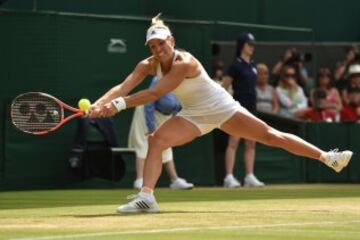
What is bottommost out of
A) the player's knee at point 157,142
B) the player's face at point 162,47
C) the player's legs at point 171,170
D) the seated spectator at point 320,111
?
the player's legs at point 171,170

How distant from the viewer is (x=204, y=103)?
11375mm

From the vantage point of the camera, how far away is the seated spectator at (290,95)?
19.7 meters

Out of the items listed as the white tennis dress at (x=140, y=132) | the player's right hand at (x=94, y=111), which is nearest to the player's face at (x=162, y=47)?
the player's right hand at (x=94, y=111)

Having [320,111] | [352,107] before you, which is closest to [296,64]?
[320,111]

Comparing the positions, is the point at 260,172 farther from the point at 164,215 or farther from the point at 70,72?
the point at 164,215

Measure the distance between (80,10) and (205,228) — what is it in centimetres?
1160

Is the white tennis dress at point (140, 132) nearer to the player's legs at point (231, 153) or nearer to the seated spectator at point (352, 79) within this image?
the player's legs at point (231, 153)

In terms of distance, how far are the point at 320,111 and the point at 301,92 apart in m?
0.50

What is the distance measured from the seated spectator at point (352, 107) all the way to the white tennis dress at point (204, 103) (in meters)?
8.72

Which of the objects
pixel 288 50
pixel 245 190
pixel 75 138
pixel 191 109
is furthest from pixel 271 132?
pixel 288 50

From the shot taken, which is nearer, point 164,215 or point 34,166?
point 164,215

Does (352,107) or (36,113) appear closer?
(36,113)

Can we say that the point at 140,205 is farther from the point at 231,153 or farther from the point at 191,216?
the point at 231,153

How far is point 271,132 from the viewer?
11.5 metres
